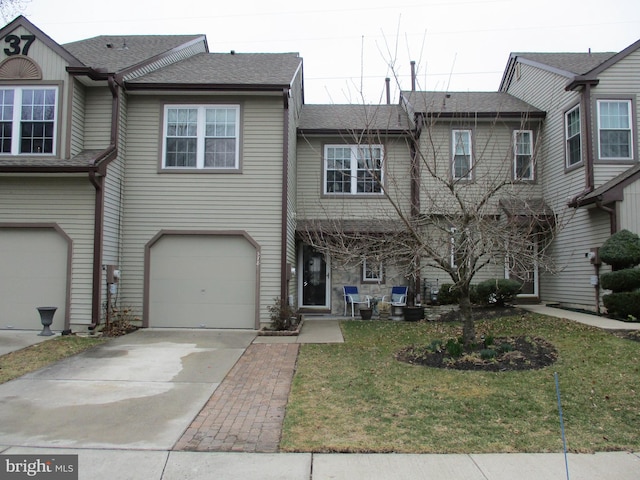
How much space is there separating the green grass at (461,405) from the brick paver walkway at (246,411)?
20cm

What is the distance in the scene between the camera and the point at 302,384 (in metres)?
6.93

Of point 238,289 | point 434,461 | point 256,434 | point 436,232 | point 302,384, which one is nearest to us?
point 434,461

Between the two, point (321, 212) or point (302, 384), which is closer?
point (302, 384)

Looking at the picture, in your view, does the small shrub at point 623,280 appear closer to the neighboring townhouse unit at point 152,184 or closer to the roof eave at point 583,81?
the roof eave at point 583,81

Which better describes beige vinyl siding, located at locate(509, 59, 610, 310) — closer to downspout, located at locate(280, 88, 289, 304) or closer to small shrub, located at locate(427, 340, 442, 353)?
small shrub, located at locate(427, 340, 442, 353)

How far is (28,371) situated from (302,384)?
13.8 ft

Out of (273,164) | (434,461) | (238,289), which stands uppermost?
(273,164)

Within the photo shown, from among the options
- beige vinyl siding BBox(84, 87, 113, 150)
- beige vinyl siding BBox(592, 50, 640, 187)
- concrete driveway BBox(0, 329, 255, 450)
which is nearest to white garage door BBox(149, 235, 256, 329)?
concrete driveway BBox(0, 329, 255, 450)

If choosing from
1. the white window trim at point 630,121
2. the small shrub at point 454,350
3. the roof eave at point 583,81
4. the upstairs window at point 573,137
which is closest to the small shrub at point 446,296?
the upstairs window at point 573,137

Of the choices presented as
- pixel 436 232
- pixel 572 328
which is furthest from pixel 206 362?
pixel 436 232

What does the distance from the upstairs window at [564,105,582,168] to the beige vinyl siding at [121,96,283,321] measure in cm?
780

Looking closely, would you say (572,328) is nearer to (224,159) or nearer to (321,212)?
(321,212)

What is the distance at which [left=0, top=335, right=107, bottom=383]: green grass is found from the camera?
7.57 metres

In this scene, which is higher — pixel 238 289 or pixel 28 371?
pixel 238 289
